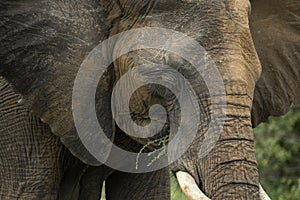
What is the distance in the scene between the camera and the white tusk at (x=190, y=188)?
4.36 metres

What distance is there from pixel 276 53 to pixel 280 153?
3.55 m

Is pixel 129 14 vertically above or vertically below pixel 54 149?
above

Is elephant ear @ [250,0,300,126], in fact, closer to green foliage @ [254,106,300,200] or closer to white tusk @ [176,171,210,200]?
white tusk @ [176,171,210,200]

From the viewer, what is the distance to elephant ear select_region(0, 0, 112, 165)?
4.86 meters

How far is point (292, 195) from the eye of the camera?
347 inches

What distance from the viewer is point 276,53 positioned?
553cm

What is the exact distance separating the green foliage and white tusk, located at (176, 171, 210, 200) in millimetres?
4490

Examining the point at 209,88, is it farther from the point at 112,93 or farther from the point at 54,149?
the point at 54,149

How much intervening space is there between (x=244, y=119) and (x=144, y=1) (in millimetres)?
674

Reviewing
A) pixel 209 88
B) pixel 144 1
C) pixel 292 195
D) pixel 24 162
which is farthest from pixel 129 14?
pixel 292 195

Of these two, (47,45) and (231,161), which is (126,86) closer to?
(47,45)

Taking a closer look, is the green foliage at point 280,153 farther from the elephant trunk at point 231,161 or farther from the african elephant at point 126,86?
the elephant trunk at point 231,161

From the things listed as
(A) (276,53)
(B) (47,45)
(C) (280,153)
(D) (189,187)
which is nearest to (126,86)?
(B) (47,45)

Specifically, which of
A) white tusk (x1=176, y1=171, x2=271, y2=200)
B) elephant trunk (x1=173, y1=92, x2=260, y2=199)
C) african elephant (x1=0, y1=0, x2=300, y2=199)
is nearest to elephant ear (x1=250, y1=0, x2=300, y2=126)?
african elephant (x1=0, y1=0, x2=300, y2=199)
